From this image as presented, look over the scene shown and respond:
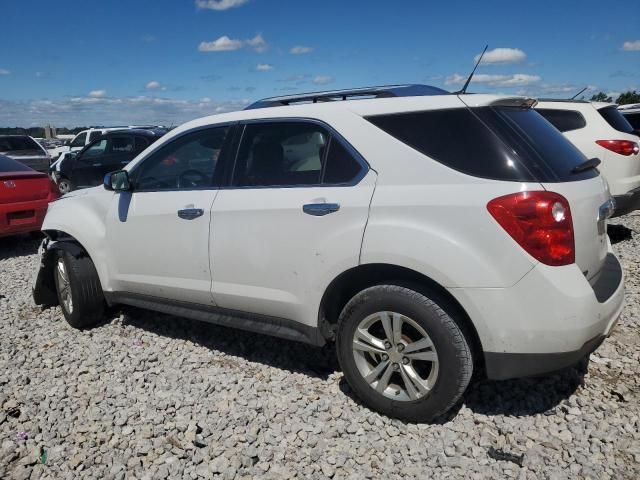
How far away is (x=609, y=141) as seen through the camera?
6.39 meters

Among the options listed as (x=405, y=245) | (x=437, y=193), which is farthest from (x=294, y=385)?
(x=437, y=193)

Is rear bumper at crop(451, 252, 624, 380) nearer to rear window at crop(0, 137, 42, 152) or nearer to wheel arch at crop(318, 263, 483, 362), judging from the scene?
wheel arch at crop(318, 263, 483, 362)

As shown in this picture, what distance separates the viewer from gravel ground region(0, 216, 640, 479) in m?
2.67

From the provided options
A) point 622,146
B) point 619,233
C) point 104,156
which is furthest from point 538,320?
point 104,156

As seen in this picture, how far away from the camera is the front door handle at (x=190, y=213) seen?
11.6 feet

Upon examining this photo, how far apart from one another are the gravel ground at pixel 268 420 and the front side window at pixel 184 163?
1.31 meters

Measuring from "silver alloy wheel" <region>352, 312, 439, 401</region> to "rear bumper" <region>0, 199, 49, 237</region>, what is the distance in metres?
6.30

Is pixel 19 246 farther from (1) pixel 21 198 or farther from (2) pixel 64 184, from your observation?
(2) pixel 64 184

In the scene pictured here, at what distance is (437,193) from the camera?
→ 2662 mm

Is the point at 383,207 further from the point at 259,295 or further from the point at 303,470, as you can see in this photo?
the point at 303,470

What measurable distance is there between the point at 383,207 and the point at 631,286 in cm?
348

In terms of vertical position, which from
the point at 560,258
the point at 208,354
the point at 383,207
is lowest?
the point at 208,354

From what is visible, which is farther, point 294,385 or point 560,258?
point 294,385

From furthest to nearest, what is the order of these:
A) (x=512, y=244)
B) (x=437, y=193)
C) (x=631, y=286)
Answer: (x=631, y=286) < (x=437, y=193) < (x=512, y=244)
